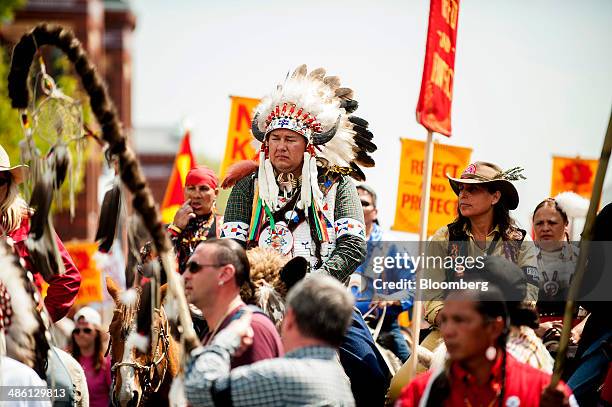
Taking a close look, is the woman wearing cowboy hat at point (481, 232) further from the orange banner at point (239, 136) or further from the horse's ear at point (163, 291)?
the orange banner at point (239, 136)

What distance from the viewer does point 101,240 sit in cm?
605

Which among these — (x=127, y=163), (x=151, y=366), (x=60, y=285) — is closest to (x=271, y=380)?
(x=127, y=163)

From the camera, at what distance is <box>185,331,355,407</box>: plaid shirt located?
16.7 feet

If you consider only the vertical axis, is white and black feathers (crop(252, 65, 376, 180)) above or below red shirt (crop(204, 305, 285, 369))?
above

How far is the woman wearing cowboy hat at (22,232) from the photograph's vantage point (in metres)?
7.52

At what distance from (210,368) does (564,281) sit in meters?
4.36

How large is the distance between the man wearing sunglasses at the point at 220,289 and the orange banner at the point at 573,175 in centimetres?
1053

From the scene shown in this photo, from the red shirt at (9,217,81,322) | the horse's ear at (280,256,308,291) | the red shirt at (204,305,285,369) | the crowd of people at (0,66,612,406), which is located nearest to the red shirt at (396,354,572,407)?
the crowd of people at (0,66,612,406)

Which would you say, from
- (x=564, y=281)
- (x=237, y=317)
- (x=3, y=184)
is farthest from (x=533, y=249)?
(x=3, y=184)

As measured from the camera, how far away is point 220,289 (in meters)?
A: 5.77

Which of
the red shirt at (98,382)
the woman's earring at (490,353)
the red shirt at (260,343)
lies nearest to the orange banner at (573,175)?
the red shirt at (98,382)

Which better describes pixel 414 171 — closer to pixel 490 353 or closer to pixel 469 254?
pixel 469 254

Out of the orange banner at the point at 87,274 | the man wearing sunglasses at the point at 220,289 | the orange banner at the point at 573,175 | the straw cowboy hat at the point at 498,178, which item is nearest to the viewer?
the man wearing sunglasses at the point at 220,289

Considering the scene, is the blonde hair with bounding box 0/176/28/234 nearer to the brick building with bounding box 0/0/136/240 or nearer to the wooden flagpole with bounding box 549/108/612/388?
the wooden flagpole with bounding box 549/108/612/388
